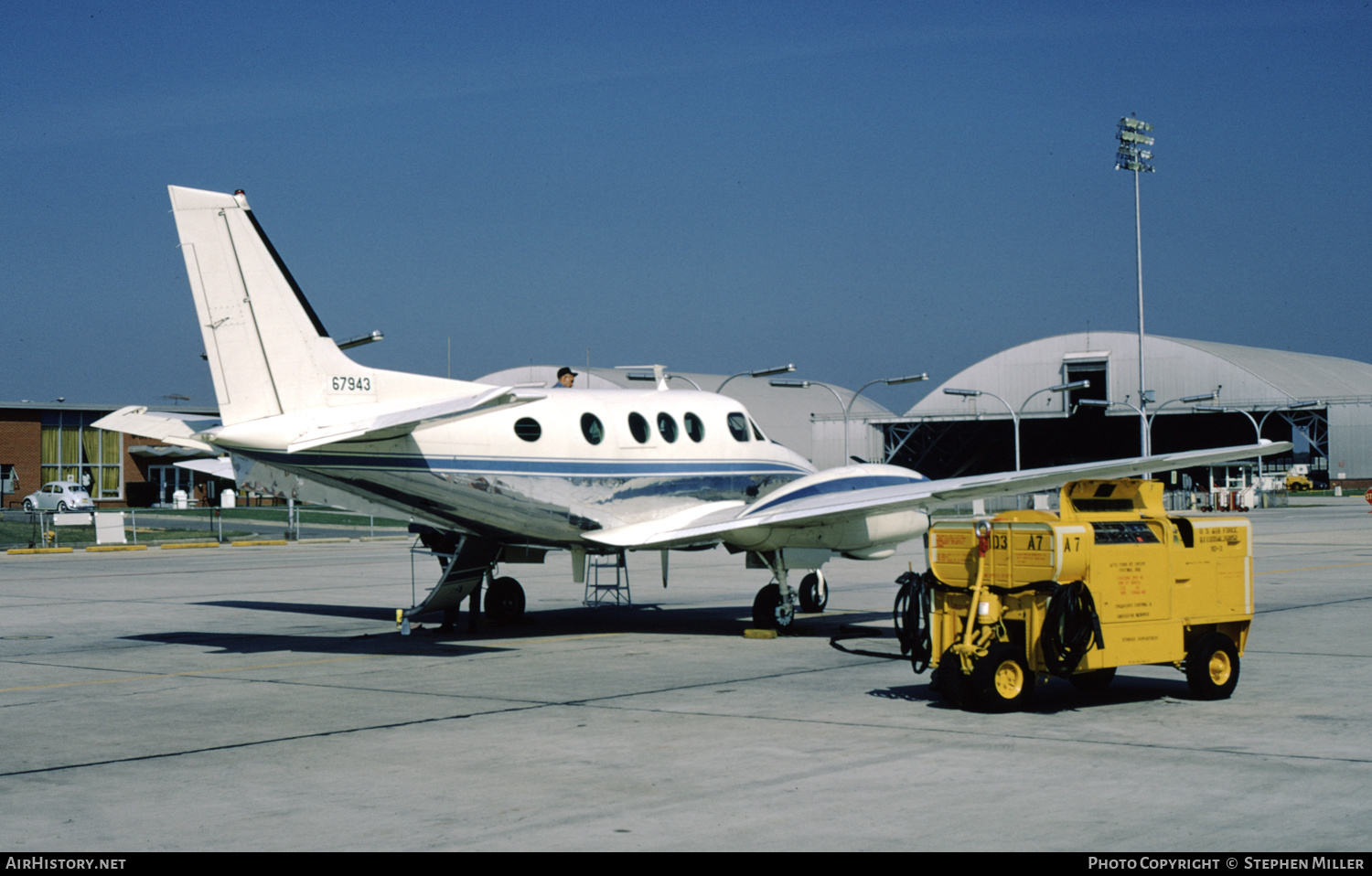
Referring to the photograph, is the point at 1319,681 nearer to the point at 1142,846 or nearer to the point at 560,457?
the point at 1142,846

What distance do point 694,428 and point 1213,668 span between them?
9.34 m

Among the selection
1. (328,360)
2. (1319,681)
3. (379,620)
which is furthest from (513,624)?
(1319,681)

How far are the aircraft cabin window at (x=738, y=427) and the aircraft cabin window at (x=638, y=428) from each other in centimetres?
192

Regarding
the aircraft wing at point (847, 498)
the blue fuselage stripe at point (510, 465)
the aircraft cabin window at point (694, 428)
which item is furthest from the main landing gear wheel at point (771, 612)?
the aircraft cabin window at point (694, 428)

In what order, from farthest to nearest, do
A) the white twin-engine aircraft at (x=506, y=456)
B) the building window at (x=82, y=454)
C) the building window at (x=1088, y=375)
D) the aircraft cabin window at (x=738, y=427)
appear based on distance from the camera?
the building window at (x=1088, y=375) < the building window at (x=82, y=454) < the aircraft cabin window at (x=738, y=427) < the white twin-engine aircraft at (x=506, y=456)

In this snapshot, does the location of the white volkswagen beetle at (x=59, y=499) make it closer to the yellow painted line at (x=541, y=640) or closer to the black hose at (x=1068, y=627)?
the yellow painted line at (x=541, y=640)

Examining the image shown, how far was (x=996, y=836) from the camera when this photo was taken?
24.1ft

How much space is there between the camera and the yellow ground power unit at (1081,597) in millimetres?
11469

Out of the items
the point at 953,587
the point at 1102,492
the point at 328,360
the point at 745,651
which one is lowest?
the point at 745,651

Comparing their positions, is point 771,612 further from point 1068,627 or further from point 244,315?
point 244,315

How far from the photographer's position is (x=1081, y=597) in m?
11.4

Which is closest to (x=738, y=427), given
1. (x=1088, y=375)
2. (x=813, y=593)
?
(x=813, y=593)

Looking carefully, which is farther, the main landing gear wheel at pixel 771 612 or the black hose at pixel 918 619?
the main landing gear wheel at pixel 771 612
